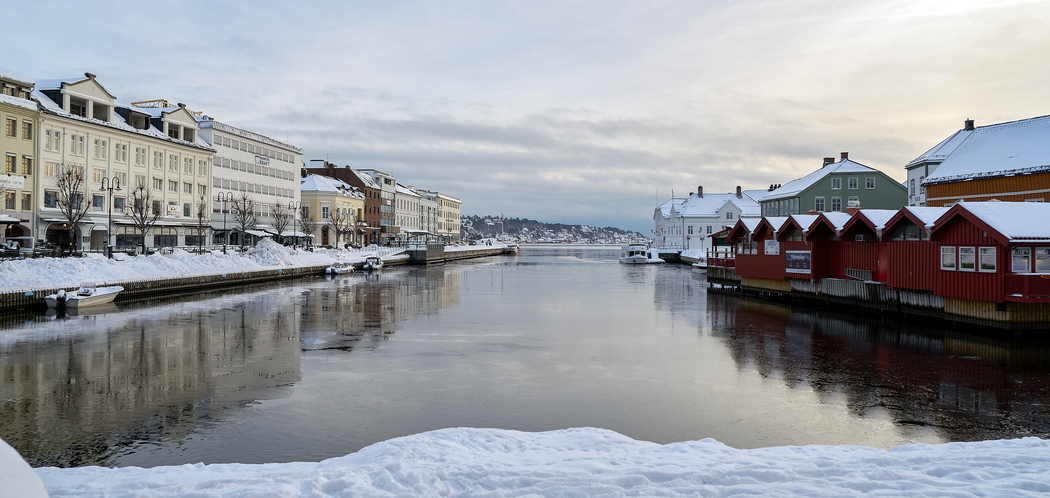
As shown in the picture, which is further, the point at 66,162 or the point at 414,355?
the point at 66,162

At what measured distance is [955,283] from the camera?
913 inches

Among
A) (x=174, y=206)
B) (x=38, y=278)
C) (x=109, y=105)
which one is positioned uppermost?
(x=109, y=105)

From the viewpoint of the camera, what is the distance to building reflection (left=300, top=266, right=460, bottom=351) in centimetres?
2198

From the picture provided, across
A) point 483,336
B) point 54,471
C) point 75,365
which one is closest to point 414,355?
point 483,336

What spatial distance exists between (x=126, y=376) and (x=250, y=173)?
66.3 meters

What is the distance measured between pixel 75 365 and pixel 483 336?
11.6 meters

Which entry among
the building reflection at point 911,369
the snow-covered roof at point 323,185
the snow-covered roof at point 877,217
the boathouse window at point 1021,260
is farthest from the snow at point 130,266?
the snow-covered roof at point 323,185

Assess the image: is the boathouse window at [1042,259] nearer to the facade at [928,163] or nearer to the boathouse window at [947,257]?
the boathouse window at [947,257]

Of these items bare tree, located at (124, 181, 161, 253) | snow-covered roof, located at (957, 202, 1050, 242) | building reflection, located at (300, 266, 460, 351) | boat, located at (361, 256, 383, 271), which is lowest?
building reflection, located at (300, 266, 460, 351)

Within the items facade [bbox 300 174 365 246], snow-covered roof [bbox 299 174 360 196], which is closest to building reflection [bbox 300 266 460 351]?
facade [bbox 300 174 365 246]

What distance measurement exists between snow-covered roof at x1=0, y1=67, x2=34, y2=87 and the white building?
8051cm

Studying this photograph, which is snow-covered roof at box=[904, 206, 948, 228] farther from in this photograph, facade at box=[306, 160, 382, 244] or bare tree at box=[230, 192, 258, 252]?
facade at box=[306, 160, 382, 244]

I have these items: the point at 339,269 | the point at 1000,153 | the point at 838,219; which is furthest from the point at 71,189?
the point at 1000,153

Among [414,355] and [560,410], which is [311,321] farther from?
[560,410]
